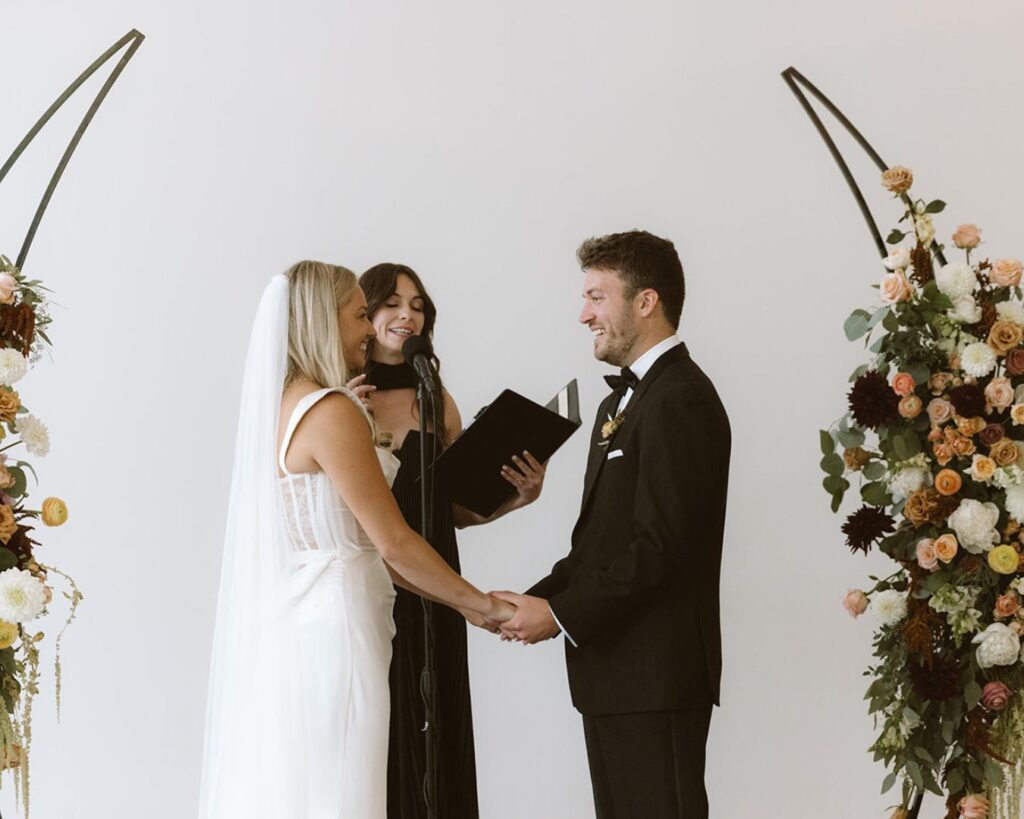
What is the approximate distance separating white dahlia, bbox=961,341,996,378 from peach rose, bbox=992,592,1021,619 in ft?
1.95

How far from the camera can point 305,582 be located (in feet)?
10.3

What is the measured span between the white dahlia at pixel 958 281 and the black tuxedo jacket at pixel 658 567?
71 centimetres

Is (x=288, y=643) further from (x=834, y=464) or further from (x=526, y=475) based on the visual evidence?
(x=834, y=464)

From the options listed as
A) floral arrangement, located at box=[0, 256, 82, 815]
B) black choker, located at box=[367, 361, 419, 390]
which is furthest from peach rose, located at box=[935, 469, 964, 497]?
floral arrangement, located at box=[0, 256, 82, 815]

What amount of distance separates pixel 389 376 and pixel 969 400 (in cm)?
185

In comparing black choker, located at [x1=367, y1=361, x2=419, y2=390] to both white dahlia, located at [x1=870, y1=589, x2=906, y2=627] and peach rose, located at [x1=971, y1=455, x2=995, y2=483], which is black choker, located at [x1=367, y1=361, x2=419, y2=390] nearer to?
white dahlia, located at [x1=870, y1=589, x2=906, y2=627]

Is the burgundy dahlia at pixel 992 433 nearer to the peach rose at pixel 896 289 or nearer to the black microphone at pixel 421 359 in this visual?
the peach rose at pixel 896 289

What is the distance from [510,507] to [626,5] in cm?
241

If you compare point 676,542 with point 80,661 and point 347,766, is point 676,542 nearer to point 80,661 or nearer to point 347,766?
point 347,766

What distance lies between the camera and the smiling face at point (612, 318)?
348 centimetres

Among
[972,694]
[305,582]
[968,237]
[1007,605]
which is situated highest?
[968,237]

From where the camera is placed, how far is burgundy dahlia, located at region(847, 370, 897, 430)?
3385mm

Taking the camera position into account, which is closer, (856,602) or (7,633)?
(7,633)

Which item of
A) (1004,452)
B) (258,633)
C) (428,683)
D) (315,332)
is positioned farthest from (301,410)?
(1004,452)
